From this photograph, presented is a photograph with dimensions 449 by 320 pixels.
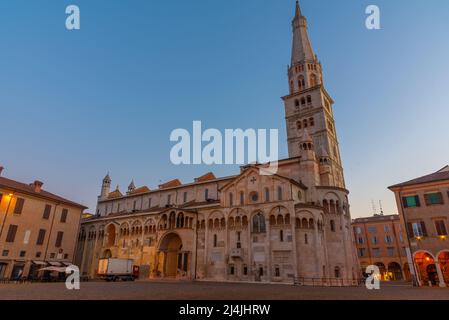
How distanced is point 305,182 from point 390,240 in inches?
1214

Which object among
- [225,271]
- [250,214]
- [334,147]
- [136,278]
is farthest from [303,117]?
[136,278]

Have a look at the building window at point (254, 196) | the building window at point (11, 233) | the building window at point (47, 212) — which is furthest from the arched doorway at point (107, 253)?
the building window at point (254, 196)

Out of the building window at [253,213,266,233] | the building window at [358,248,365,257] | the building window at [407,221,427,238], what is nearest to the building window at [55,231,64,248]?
the building window at [253,213,266,233]

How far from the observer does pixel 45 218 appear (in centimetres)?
3709

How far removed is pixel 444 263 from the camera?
25.3 meters

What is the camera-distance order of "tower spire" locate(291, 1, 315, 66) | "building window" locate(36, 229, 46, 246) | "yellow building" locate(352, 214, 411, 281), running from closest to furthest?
"building window" locate(36, 229, 46, 246), "tower spire" locate(291, 1, 315, 66), "yellow building" locate(352, 214, 411, 281)

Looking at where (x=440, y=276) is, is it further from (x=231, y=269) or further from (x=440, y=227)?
(x=231, y=269)

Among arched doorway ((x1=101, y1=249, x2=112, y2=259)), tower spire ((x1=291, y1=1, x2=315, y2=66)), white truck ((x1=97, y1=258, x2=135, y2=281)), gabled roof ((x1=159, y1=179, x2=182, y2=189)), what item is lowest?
white truck ((x1=97, y1=258, x2=135, y2=281))

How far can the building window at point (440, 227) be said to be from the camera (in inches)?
987

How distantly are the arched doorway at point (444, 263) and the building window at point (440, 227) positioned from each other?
1.78 meters

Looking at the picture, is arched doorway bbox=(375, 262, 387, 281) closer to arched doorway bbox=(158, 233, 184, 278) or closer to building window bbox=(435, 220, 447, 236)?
building window bbox=(435, 220, 447, 236)

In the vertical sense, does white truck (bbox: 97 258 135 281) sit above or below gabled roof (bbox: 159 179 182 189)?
below

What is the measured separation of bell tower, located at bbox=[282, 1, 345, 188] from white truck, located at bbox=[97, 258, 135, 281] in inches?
1240

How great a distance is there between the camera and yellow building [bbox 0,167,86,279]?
1283 inches
